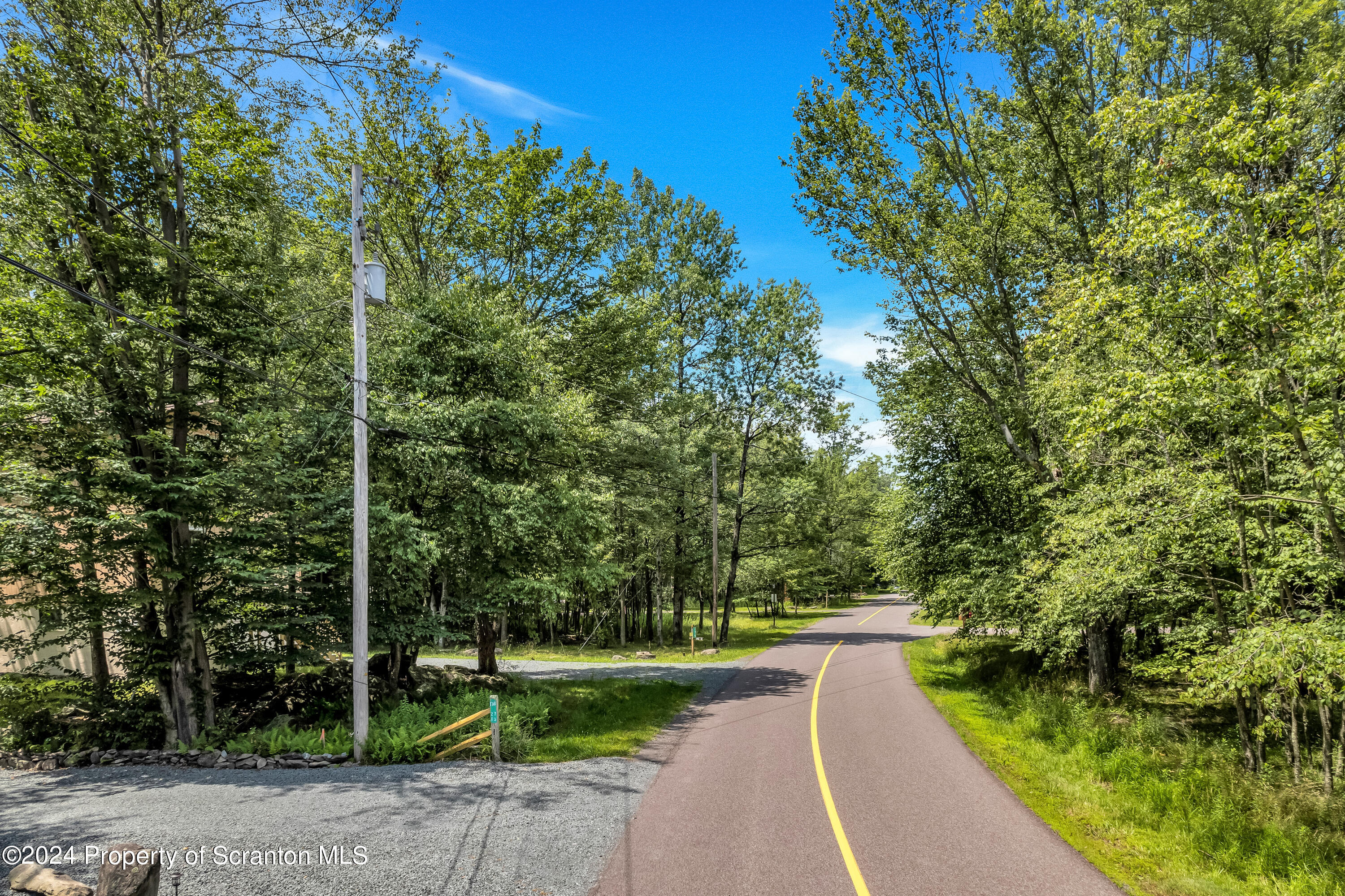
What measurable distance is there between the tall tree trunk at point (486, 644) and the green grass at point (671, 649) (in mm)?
6777

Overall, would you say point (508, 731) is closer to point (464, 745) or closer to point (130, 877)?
point (464, 745)

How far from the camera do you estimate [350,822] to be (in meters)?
6.50

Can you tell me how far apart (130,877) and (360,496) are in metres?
5.45

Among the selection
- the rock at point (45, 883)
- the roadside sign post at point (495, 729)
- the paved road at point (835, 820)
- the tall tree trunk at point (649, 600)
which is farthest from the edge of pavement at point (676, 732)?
the tall tree trunk at point (649, 600)

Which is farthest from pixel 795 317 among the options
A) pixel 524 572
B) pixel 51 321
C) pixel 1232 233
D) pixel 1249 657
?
pixel 51 321

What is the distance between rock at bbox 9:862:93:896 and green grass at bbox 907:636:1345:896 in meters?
8.92

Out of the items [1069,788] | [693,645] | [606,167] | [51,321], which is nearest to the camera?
[1069,788]

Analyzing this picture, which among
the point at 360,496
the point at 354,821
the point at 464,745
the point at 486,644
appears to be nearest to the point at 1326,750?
the point at 464,745

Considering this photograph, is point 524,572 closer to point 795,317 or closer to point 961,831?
point 961,831

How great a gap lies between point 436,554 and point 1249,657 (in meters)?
11.1

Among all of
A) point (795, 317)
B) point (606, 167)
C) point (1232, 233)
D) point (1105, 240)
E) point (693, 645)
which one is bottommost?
point (693, 645)

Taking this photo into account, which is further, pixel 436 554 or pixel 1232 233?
pixel 436 554

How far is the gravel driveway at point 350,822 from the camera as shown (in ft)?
17.7

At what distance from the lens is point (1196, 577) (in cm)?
820
